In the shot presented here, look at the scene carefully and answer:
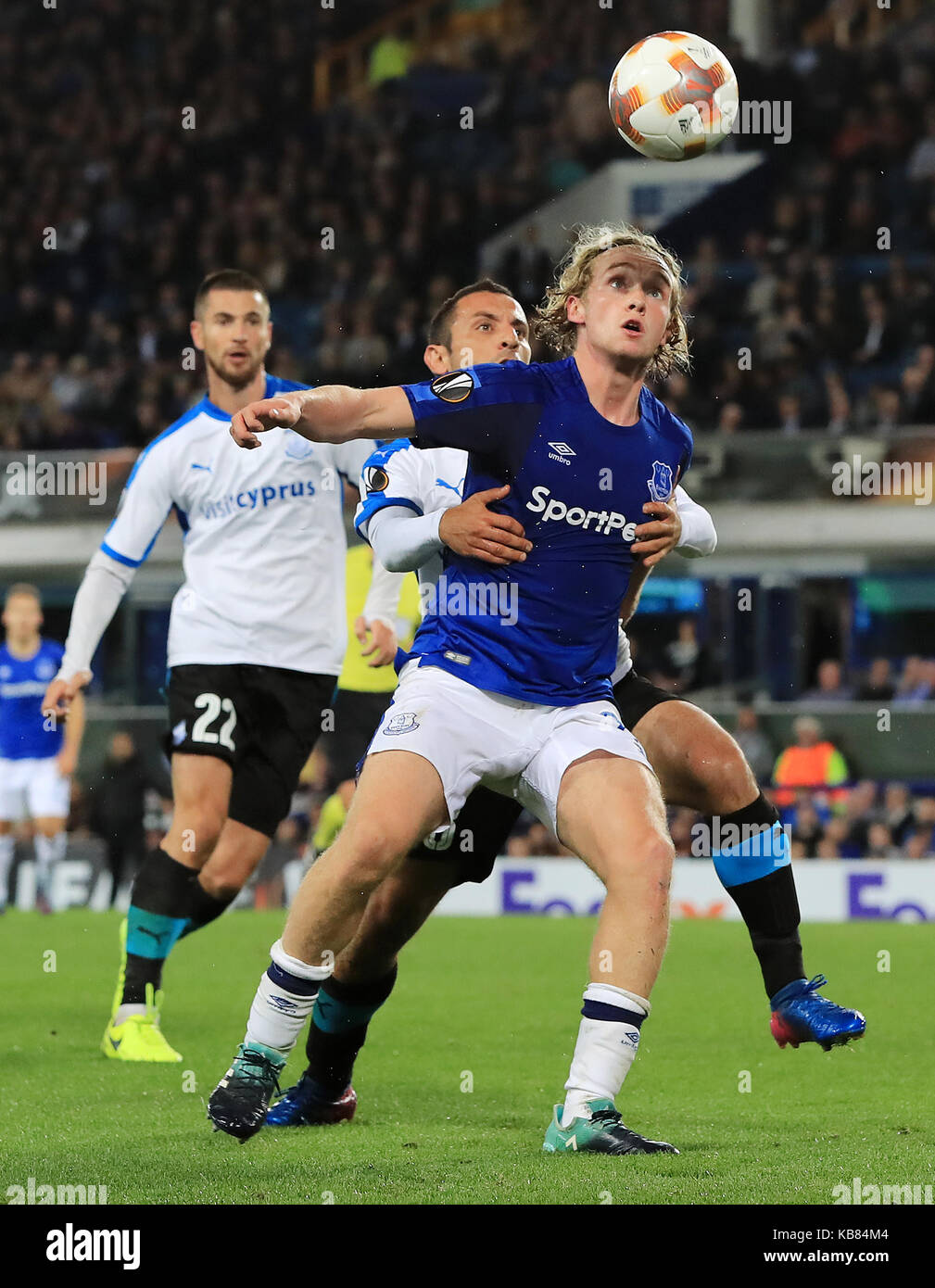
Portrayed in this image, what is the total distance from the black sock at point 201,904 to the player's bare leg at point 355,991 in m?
1.37

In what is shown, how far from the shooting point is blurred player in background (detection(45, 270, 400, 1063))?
5.95m

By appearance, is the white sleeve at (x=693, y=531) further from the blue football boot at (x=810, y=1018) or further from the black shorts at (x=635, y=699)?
the blue football boot at (x=810, y=1018)

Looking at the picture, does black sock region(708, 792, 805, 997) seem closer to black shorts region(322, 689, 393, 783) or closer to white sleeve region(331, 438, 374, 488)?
white sleeve region(331, 438, 374, 488)

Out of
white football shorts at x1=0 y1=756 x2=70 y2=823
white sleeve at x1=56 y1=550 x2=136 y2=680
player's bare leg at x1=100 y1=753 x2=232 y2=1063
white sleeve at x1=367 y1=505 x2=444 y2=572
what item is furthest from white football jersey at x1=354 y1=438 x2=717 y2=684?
white football shorts at x1=0 y1=756 x2=70 y2=823

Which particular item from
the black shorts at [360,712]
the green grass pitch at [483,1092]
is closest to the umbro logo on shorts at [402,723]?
the green grass pitch at [483,1092]

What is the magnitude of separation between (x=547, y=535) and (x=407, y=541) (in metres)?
0.34

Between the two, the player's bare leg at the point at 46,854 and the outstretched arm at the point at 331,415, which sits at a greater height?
the outstretched arm at the point at 331,415

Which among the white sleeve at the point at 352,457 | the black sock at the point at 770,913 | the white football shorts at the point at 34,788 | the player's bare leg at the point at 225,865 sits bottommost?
the white football shorts at the point at 34,788

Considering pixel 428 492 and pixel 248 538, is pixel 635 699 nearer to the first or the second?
pixel 428 492

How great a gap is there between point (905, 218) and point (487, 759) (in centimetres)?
1611

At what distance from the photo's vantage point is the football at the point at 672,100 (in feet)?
17.9

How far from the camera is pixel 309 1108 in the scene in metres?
4.67

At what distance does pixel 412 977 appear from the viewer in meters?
8.40
